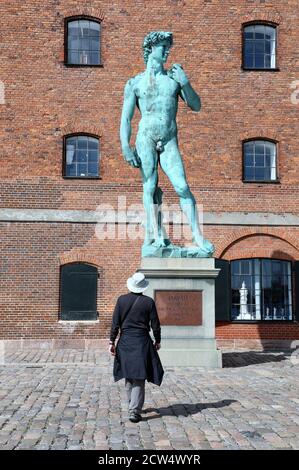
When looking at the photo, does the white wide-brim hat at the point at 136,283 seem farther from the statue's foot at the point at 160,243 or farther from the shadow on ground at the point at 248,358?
the shadow on ground at the point at 248,358

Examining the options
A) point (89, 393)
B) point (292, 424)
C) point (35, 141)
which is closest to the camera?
point (292, 424)

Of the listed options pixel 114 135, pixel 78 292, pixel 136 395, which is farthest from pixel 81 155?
pixel 136 395

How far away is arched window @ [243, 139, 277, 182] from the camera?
1575cm

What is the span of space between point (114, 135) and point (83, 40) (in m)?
2.90

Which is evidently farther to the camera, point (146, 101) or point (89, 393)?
point (146, 101)

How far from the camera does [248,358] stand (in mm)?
11750

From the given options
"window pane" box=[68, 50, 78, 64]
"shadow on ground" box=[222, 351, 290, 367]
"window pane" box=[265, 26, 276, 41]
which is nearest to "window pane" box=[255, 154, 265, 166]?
→ "window pane" box=[265, 26, 276, 41]

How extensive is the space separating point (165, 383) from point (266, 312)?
300 inches

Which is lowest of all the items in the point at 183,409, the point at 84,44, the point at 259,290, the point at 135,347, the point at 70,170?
the point at 183,409

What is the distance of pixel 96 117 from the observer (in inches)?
608

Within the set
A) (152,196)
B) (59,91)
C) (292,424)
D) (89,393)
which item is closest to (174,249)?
(152,196)

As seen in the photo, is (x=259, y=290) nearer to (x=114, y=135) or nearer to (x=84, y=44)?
(x=114, y=135)

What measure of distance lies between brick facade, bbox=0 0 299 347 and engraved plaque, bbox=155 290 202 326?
16.1 ft
